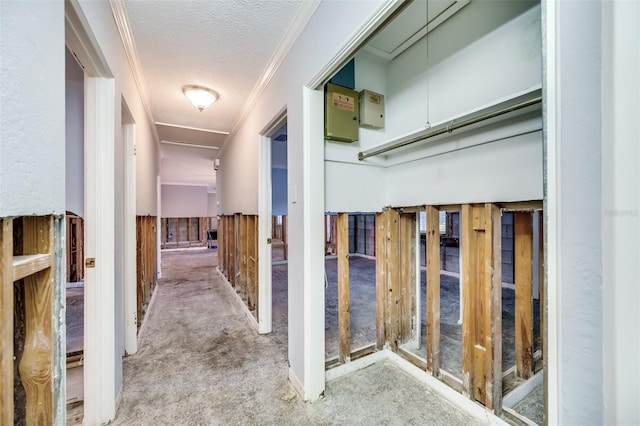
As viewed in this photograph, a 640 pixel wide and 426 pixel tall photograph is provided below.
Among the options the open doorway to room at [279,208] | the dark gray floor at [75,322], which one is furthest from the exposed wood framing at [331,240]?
the dark gray floor at [75,322]

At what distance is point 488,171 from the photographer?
5.00 ft

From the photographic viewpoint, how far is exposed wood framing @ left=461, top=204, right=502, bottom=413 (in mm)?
1498

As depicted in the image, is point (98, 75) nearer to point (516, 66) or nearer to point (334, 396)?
point (516, 66)

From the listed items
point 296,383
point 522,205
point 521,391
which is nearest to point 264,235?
point 296,383

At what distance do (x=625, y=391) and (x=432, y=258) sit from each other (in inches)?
55.0

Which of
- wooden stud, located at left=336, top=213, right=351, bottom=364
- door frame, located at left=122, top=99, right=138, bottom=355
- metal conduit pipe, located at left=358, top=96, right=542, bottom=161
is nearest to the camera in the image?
metal conduit pipe, located at left=358, top=96, right=542, bottom=161

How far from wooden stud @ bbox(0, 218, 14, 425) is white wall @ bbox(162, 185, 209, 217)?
1064 cm

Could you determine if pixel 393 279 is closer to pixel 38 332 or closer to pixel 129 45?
pixel 38 332

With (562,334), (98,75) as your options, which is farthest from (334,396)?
(98,75)

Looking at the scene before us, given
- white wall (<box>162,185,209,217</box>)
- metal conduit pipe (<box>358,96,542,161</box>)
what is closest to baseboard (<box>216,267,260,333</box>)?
metal conduit pipe (<box>358,96,542,161</box>)

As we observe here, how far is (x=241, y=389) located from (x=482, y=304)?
167 centimetres

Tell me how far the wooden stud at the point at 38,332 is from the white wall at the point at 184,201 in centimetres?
1044

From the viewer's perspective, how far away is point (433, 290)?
5.95ft

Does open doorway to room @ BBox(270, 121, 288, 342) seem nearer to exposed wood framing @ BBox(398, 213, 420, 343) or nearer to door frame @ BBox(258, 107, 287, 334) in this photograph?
door frame @ BBox(258, 107, 287, 334)
